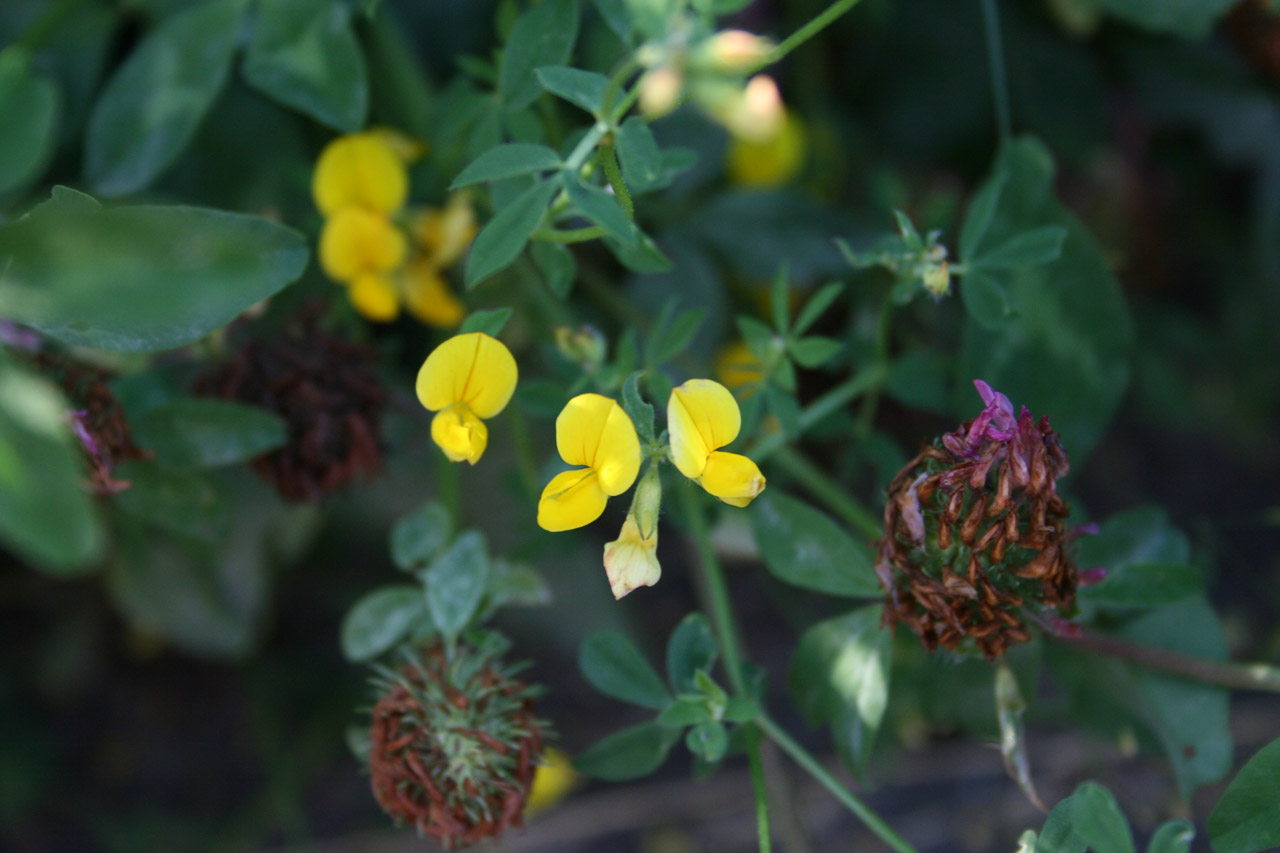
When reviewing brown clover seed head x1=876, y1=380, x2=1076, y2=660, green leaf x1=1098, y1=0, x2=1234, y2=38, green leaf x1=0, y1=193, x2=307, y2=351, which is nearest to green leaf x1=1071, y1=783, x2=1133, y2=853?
brown clover seed head x1=876, y1=380, x2=1076, y2=660

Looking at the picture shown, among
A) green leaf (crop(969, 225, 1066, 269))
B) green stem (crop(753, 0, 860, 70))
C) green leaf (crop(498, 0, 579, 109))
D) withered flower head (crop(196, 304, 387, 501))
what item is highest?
green stem (crop(753, 0, 860, 70))

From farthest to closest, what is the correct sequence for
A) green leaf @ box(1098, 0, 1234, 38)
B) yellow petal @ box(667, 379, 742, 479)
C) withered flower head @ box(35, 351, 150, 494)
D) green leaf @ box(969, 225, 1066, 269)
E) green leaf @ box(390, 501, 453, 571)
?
green leaf @ box(1098, 0, 1234, 38), green leaf @ box(390, 501, 453, 571), green leaf @ box(969, 225, 1066, 269), withered flower head @ box(35, 351, 150, 494), yellow petal @ box(667, 379, 742, 479)

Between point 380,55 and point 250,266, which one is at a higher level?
point 250,266

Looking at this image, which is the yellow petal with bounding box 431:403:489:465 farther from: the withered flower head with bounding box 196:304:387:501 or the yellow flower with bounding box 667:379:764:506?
the withered flower head with bounding box 196:304:387:501

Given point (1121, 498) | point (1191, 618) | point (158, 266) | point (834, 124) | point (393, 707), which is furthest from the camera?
point (1121, 498)

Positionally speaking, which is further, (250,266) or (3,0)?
(3,0)

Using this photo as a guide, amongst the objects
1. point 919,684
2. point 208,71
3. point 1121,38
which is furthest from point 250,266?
point 1121,38

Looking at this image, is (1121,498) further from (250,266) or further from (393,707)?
(250,266)

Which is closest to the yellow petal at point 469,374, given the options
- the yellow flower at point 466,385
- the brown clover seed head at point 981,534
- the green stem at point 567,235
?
the yellow flower at point 466,385
